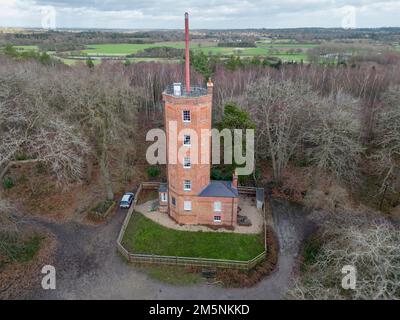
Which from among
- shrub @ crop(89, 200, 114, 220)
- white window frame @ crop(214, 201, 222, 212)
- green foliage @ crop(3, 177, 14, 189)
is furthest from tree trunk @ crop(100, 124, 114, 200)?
white window frame @ crop(214, 201, 222, 212)

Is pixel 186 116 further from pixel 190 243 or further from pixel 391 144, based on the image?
pixel 391 144

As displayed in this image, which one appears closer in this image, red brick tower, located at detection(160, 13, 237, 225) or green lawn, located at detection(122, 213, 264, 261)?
red brick tower, located at detection(160, 13, 237, 225)

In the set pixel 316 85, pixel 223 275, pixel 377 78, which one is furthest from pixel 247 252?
pixel 377 78

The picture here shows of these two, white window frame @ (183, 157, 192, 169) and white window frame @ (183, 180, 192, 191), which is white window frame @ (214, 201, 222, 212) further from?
white window frame @ (183, 157, 192, 169)

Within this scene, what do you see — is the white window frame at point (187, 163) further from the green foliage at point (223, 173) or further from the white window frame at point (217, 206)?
the green foliage at point (223, 173)

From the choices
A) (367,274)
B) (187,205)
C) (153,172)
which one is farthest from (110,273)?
(367,274)

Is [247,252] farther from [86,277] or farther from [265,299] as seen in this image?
[86,277]
